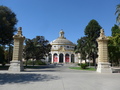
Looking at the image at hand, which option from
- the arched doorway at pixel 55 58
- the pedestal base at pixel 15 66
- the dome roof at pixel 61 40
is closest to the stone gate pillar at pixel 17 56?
the pedestal base at pixel 15 66

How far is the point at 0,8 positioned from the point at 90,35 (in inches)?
1082

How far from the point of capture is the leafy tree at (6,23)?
24184 mm

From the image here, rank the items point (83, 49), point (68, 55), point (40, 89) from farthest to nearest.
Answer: point (68, 55) < point (83, 49) < point (40, 89)

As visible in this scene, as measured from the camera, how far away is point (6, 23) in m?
24.1

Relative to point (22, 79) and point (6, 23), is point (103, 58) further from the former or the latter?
point (6, 23)

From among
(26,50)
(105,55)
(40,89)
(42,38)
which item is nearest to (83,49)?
(42,38)

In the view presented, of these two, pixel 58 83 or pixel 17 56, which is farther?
pixel 17 56

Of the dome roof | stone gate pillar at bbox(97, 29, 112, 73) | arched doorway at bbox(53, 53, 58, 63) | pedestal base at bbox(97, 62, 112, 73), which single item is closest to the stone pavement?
pedestal base at bbox(97, 62, 112, 73)

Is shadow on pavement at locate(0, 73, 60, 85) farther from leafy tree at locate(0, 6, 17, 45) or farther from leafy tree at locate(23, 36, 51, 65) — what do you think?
leafy tree at locate(23, 36, 51, 65)

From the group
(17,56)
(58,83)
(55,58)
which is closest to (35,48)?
(17,56)

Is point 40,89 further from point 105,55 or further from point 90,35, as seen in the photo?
point 90,35

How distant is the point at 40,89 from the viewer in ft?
22.4

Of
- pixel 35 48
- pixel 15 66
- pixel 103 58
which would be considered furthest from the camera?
pixel 35 48

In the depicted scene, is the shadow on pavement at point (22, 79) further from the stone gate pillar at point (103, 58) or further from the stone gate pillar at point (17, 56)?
the stone gate pillar at point (103, 58)
